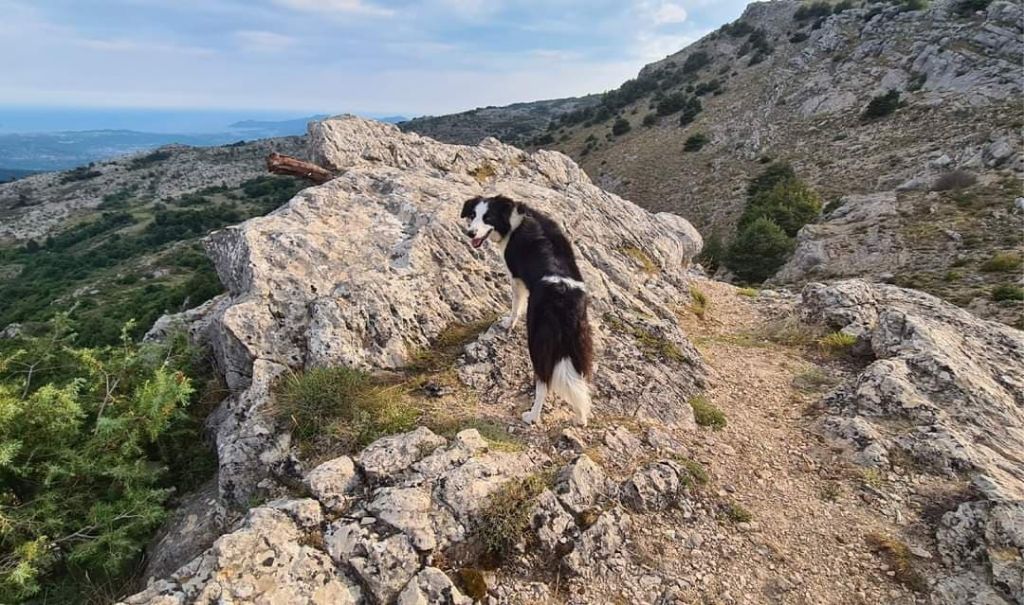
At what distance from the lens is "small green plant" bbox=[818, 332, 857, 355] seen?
10.4 meters

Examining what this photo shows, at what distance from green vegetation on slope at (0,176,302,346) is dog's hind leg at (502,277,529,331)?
20971mm

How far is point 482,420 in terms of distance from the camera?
6633mm

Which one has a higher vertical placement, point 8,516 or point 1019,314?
point 8,516

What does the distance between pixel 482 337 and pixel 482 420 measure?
1.88 m

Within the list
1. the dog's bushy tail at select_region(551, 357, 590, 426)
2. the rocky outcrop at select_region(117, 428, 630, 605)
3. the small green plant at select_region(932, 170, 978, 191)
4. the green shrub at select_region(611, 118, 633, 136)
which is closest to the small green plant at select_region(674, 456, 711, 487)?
the rocky outcrop at select_region(117, 428, 630, 605)

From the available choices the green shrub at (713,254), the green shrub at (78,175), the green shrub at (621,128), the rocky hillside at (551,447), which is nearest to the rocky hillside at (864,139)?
the green shrub at (621,128)

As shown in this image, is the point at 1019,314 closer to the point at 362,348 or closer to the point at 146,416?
the point at 362,348

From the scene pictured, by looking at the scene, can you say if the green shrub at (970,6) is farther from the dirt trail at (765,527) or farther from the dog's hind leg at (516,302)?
the dog's hind leg at (516,302)

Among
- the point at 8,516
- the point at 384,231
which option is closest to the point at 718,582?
the point at 8,516

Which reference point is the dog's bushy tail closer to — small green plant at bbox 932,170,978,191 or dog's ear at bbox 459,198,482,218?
dog's ear at bbox 459,198,482,218

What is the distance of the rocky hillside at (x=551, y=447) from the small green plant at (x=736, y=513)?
0.9 inches

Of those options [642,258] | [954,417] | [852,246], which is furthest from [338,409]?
[852,246]

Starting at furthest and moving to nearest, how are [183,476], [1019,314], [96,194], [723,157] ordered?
[96,194]
[723,157]
[1019,314]
[183,476]

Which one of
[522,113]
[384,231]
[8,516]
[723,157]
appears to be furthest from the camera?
[522,113]
